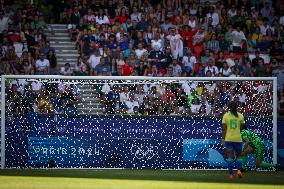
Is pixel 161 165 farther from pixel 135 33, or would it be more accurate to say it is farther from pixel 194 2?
pixel 194 2

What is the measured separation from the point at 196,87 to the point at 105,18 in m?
6.07

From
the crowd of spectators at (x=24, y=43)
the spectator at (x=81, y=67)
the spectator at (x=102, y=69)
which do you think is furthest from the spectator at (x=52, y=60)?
the spectator at (x=102, y=69)

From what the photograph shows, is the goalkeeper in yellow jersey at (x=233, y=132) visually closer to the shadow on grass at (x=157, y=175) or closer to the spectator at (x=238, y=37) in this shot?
the shadow on grass at (x=157, y=175)

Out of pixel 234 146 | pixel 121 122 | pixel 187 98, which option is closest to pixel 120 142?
pixel 121 122

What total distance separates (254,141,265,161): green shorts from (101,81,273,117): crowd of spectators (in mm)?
1535

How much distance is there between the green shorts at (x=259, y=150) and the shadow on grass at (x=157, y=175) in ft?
1.80

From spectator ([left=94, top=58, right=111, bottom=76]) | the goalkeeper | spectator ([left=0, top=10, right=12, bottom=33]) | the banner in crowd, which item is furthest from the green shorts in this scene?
spectator ([left=0, top=10, right=12, bottom=33])

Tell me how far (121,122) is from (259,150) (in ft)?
12.9

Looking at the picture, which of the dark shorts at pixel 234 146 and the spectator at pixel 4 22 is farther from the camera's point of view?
the spectator at pixel 4 22

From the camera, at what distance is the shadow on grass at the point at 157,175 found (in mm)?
20555

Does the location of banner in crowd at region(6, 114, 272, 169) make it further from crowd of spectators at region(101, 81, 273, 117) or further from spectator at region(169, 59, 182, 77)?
spectator at region(169, 59, 182, 77)

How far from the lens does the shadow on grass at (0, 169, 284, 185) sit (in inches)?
809

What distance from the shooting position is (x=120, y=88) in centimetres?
2464

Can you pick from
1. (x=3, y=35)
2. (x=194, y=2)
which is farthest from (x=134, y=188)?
(x=194, y=2)
